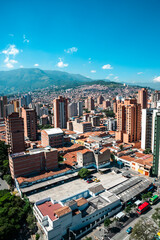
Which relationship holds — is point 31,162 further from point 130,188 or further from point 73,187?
point 130,188

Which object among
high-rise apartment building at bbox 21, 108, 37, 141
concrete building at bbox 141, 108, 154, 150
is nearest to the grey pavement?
high-rise apartment building at bbox 21, 108, 37, 141

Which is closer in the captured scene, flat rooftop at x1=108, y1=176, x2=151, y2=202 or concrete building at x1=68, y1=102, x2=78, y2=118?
flat rooftop at x1=108, y1=176, x2=151, y2=202

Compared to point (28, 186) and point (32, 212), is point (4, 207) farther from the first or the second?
point (28, 186)

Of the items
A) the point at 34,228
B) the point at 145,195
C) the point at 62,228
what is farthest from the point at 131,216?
the point at 34,228

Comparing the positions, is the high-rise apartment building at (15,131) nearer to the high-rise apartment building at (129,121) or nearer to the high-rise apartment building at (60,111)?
the high-rise apartment building at (60,111)

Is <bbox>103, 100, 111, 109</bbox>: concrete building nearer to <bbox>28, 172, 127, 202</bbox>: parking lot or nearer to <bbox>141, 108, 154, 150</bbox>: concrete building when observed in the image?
<bbox>141, 108, 154, 150</bbox>: concrete building

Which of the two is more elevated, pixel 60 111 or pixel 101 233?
pixel 60 111

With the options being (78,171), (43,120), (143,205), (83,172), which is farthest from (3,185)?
(43,120)
